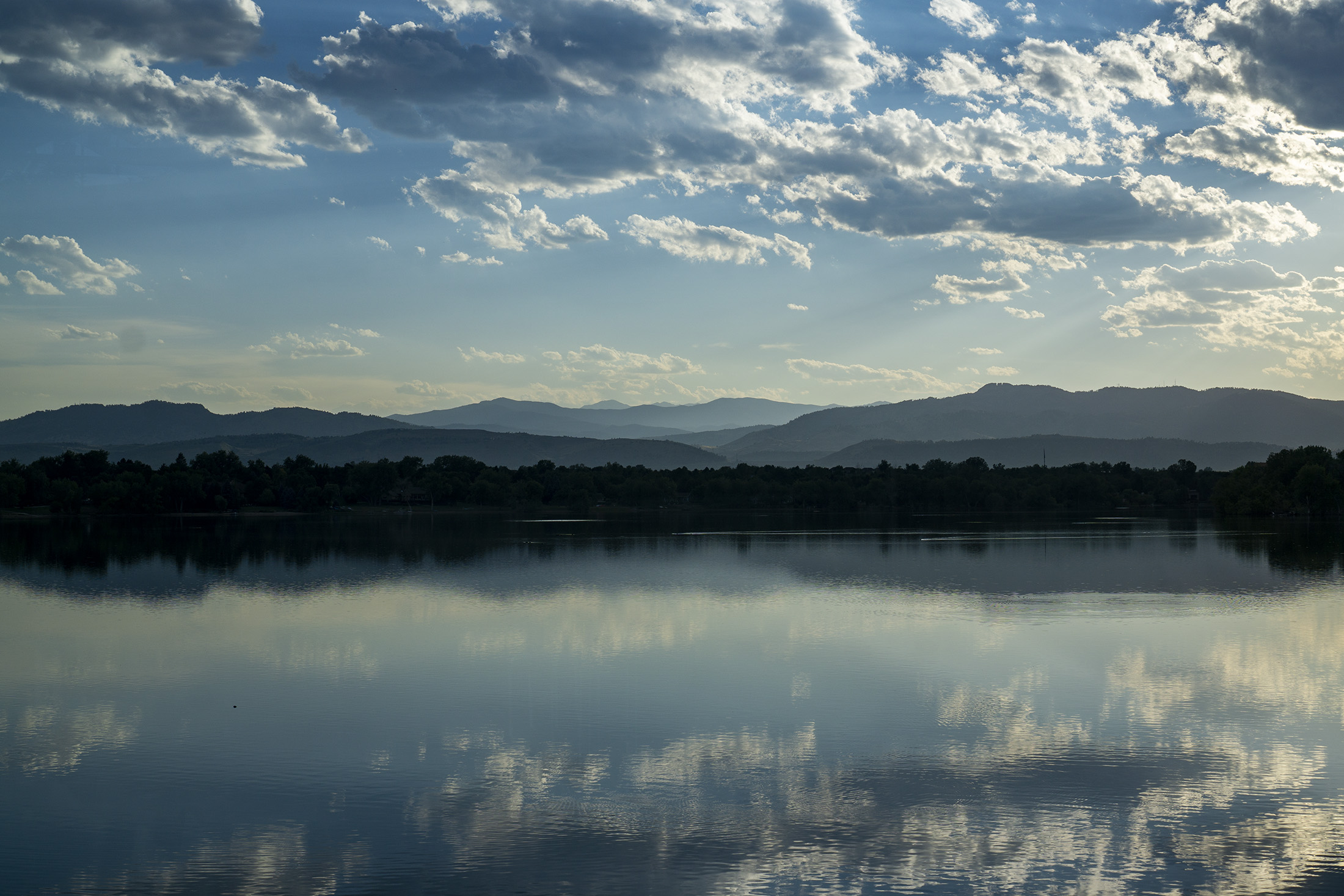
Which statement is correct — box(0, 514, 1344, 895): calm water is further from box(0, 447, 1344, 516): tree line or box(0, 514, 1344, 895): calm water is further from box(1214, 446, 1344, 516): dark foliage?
box(0, 447, 1344, 516): tree line

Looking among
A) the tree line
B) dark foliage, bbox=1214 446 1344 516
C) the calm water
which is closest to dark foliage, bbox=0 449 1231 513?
the tree line

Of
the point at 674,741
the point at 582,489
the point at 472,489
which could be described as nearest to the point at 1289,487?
the point at 582,489

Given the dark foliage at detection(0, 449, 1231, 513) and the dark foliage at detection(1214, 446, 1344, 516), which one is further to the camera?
the dark foliage at detection(0, 449, 1231, 513)

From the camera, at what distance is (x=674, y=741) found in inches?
806

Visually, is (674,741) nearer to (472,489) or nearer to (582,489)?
(582,489)

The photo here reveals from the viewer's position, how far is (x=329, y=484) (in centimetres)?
17300

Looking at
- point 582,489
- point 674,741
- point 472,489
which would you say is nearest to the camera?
point 674,741

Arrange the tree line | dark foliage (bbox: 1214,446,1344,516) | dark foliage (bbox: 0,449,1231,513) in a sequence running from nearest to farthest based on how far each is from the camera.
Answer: dark foliage (bbox: 1214,446,1344,516)
the tree line
dark foliage (bbox: 0,449,1231,513)

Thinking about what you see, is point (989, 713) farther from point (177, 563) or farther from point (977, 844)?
point (177, 563)

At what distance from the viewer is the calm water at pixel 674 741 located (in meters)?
14.3

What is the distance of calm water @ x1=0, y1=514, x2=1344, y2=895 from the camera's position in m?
14.3

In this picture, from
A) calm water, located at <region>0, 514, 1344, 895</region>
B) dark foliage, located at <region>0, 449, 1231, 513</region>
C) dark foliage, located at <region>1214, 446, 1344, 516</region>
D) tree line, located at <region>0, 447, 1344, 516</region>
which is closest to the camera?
calm water, located at <region>0, 514, 1344, 895</region>

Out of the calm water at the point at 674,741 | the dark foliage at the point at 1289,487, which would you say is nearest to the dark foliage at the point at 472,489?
the dark foliage at the point at 1289,487

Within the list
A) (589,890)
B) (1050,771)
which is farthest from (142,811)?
(1050,771)
